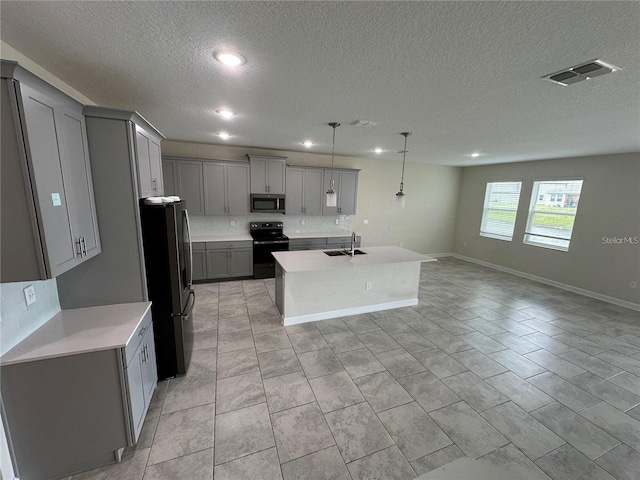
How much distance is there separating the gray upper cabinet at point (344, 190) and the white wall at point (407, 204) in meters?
0.46

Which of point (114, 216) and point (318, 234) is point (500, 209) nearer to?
point (318, 234)

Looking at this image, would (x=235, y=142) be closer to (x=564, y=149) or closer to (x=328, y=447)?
(x=328, y=447)

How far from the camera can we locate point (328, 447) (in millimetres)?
1917

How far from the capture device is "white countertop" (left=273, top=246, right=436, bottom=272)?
343 centimetres

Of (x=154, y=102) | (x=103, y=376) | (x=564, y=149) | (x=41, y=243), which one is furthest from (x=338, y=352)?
(x=564, y=149)

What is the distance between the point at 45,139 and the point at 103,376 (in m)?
1.43

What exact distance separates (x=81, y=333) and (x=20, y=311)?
14.0 inches

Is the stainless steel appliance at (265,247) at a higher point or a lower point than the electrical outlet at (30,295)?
lower

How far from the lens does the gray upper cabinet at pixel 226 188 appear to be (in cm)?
495

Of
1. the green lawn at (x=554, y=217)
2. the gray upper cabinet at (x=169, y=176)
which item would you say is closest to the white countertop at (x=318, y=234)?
the gray upper cabinet at (x=169, y=176)

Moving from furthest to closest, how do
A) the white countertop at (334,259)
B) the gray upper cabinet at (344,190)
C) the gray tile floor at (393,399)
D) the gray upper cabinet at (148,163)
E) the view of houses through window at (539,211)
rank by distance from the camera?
the gray upper cabinet at (344,190) < the view of houses through window at (539,211) < the white countertop at (334,259) < the gray upper cabinet at (148,163) < the gray tile floor at (393,399)

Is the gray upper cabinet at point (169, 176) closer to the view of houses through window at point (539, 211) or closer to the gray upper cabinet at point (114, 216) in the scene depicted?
the gray upper cabinet at point (114, 216)

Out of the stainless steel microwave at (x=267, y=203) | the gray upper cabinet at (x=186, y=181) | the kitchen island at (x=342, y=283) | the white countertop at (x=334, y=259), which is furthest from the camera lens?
the stainless steel microwave at (x=267, y=203)

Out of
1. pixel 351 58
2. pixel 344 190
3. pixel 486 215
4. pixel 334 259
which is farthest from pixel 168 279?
pixel 486 215
